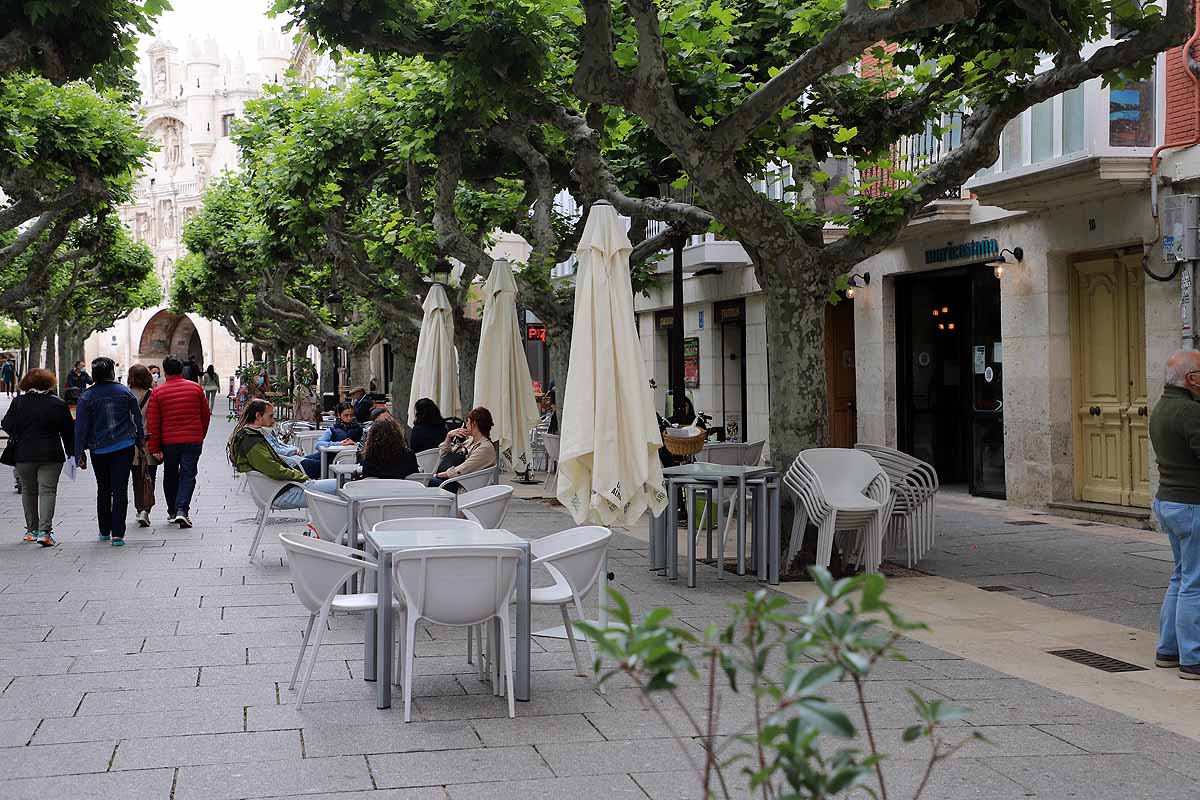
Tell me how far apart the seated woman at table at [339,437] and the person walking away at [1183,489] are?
10331 millimetres

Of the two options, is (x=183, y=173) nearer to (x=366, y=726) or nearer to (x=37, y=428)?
(x=37, y=428)

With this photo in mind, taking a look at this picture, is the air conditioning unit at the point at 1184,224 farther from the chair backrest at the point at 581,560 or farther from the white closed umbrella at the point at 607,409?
the chair backrest at the point at 581,560

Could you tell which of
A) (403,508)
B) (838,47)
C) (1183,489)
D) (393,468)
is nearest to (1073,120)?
(838,47)

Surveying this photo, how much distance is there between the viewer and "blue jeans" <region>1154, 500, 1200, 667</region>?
22.7ft

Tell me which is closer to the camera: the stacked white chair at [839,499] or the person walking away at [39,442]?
the stacked white chair at [839,499]

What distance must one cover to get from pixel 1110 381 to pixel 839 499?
5.65 metres

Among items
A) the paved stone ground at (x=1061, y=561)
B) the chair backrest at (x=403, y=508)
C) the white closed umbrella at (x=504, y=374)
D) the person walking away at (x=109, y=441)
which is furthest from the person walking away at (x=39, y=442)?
the paved stone ground at (x=1061, y=561)

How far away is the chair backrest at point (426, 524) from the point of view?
7.29m

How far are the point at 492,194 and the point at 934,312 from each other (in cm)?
845

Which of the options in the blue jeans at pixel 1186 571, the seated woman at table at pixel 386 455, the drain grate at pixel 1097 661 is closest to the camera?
the blue jeans at pixel 1186 571

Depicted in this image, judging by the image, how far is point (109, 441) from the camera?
501 inches

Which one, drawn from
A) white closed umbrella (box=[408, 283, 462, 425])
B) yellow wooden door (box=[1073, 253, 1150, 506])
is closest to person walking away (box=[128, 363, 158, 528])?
white closed umbrella (box=[408, 283, 462, 425])

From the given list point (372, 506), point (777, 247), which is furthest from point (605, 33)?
point (372, 506)

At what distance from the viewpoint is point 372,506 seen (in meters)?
8.51
